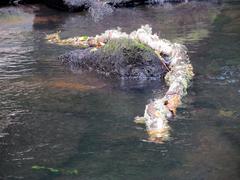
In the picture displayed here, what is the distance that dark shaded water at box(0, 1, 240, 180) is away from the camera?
721cm

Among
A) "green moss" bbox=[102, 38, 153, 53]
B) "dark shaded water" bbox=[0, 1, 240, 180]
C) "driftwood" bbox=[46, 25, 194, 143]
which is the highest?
"green moss" bbox=[102, 38, 153, 53]

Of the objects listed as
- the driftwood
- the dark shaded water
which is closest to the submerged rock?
the driftwood

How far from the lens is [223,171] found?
22.8 ft

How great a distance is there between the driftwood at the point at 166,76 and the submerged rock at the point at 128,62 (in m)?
0.34

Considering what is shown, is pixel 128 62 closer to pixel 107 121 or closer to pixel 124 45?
pixel 124 45

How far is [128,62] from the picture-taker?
1191cm

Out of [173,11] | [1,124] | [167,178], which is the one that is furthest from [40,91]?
[173,11]

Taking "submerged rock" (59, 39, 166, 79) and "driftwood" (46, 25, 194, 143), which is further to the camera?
"submerged rock" (59, 39, 166, 79)

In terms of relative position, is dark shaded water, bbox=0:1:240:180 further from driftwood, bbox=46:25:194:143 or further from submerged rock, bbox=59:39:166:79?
submerged rock, bbox=59:39:166:79

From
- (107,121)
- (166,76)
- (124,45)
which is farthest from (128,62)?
(107,121)

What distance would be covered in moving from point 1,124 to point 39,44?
7171mm

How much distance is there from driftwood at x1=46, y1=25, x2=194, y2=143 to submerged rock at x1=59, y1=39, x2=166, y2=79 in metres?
0.34

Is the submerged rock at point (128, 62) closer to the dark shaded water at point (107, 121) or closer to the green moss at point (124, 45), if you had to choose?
the green moss at point (124, 45)

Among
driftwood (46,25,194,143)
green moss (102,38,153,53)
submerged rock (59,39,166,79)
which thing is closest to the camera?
driftwood (46,25,194,143)
